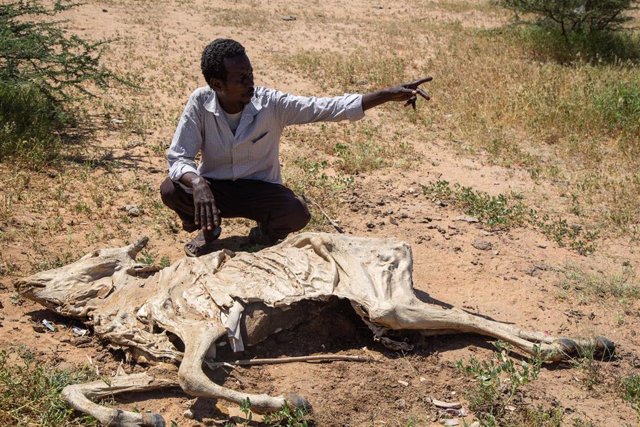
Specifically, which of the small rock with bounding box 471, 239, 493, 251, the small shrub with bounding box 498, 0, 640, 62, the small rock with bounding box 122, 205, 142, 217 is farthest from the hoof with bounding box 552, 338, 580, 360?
the small shrub with bounding box 498, 0, 640, 62

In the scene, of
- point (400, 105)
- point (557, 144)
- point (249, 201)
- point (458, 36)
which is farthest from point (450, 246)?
point (458, 36)

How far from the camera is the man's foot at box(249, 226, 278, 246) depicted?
5004 millimetres

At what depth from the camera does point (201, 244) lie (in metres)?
4.91

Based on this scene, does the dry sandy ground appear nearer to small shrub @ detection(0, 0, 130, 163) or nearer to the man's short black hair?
small shrub @ detection(0, 0, 130, 163)

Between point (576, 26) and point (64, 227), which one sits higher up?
point (576, 26)

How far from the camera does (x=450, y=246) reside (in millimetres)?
5258

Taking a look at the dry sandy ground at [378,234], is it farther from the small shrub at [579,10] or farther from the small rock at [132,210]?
the small shrub at [579,10]

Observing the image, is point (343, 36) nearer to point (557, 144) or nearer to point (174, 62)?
point (174, 62)

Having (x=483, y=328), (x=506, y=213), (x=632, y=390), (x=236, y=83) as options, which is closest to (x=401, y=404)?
(x=483, y=328)

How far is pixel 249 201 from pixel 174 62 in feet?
18.7

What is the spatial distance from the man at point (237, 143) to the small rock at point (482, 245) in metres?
1.27

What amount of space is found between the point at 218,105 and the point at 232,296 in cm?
135

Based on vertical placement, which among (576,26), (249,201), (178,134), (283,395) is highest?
(576,26)

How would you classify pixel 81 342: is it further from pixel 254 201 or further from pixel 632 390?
pixel 632 390
